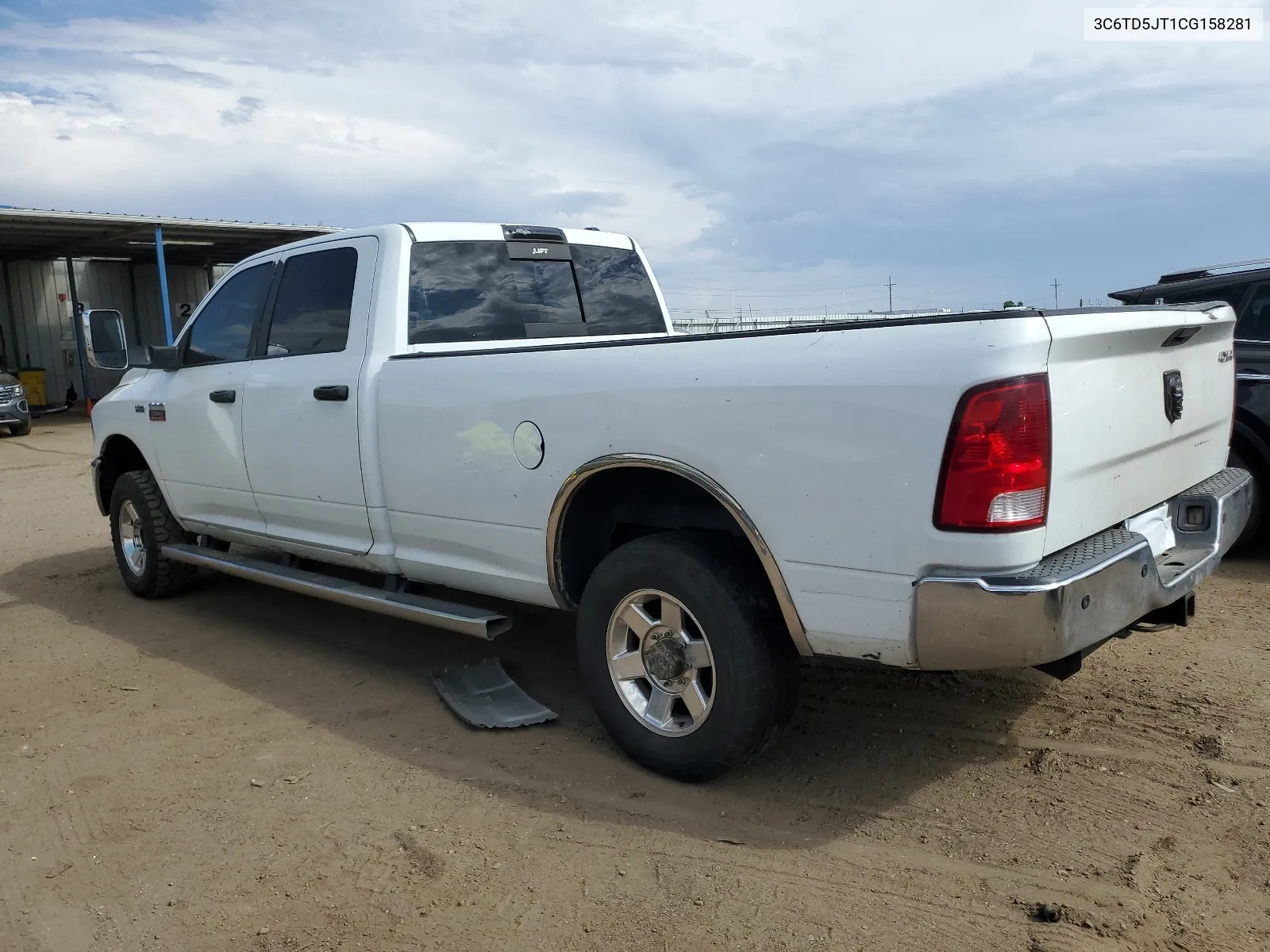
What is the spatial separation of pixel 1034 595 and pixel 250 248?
81.0 feet

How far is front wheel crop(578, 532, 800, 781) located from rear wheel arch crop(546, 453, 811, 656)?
0.41 ft

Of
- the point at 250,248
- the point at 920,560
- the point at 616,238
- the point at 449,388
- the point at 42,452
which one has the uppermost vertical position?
the point at 250,248

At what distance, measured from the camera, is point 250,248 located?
2430 cm

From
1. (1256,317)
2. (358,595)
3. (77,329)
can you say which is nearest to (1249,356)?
(1256,317)

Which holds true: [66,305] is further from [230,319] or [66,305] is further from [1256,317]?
[1256,317]

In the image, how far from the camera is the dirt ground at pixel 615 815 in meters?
2.72

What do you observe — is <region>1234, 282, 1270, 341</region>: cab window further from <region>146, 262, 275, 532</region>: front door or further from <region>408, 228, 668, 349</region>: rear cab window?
<region>146, 262, 275, 532</region>: front door

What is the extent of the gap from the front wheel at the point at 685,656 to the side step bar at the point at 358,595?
53 cm

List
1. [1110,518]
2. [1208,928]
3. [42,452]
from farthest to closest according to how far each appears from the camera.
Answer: [42,452] → [1110,518] → [1208,928]

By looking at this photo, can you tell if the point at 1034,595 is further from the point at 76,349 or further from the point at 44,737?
the point at 76,349

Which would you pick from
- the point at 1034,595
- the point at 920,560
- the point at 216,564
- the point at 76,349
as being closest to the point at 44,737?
the point at 216,564

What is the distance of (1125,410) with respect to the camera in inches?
119

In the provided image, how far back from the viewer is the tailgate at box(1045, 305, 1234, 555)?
275 centimetres

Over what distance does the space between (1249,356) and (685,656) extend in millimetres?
4832
